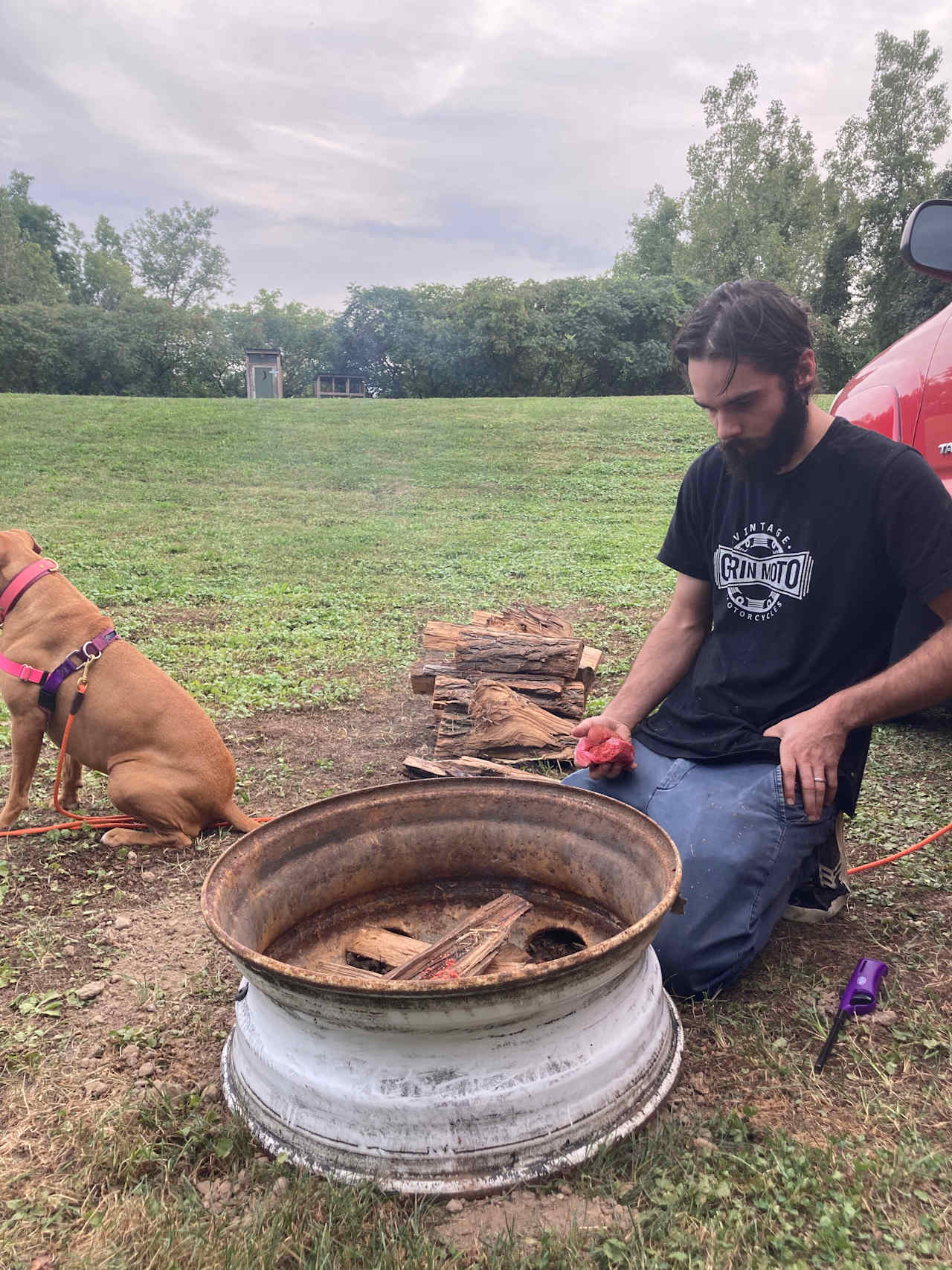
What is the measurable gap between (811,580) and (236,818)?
229 centimetres

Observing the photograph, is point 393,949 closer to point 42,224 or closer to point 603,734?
point 603,734

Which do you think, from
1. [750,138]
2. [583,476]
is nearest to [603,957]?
[583,476]

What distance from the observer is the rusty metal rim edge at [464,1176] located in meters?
1.66

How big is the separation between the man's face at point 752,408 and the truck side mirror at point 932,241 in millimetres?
1021

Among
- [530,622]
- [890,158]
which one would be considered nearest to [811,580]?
[530,622]

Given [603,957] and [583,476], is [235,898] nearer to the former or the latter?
[603,957]

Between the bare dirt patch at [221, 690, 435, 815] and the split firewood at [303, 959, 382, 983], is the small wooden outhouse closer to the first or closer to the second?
the bare dirt patch at [221, 690, 435, 815]

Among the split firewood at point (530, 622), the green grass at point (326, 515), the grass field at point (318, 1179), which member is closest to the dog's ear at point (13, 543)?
the grass field at point (318, 1179)

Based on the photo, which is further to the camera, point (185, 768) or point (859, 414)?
point (859, 414)

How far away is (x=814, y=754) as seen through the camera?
2256 millimetres

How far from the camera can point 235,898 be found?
6.75 feet

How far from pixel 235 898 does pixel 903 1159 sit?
154 centimetres

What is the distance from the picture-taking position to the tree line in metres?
29.3

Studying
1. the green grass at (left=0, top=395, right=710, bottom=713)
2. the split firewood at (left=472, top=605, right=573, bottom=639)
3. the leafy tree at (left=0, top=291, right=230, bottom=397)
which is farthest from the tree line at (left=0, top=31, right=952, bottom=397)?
the split firewood at (left=472, top=605, right=573, bottom=639)
